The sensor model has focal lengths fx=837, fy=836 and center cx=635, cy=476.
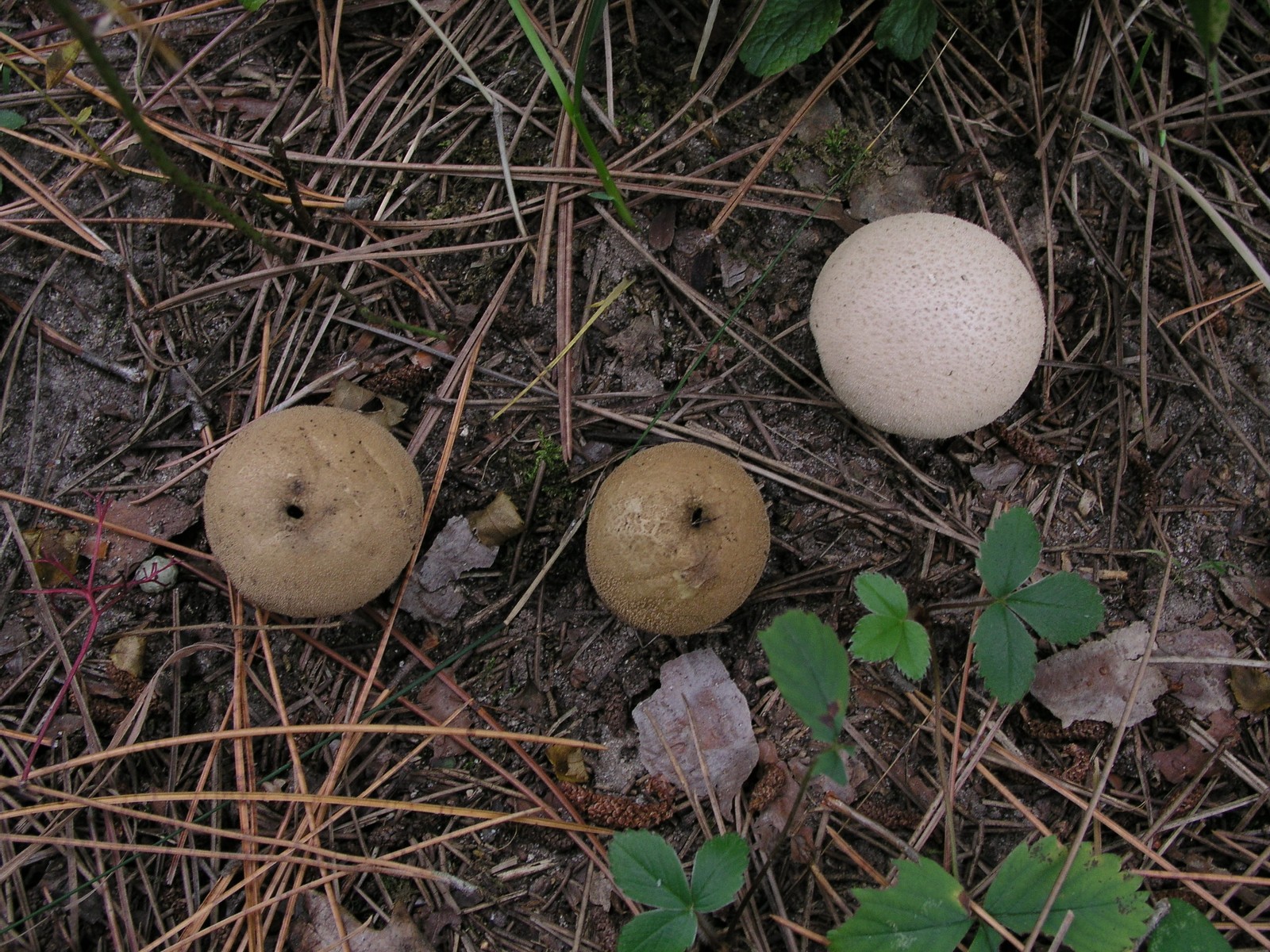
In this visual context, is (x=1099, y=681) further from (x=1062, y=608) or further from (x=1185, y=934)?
(x=1185, y=934)

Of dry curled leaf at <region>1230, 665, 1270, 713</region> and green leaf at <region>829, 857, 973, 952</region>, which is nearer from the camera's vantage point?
green leaf at <region>829, 857, 973, 952</region>

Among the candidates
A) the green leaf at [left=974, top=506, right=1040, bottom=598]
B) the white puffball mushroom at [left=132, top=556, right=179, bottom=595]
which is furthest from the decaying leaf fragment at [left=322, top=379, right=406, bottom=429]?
the green leaf at [left=974, top=506, right=1040, bottom=598]

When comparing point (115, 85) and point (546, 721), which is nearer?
point (115, 85)

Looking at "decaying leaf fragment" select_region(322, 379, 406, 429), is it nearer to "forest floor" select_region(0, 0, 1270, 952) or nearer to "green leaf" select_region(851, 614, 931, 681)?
"forest floor" select_region(0, 0, 1270, 952)

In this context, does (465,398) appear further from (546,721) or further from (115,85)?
(115,85)

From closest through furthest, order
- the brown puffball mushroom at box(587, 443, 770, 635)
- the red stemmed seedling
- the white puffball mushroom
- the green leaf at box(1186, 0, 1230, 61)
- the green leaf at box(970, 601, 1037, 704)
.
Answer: the green leaf at box(1186, 0, 1230, 61), the brown puffball mushroom at box(587, 443, 770, 635), the green leaf at box(970, 601, 1037, 704), the red stemmed seedling, the white puffball mushroom

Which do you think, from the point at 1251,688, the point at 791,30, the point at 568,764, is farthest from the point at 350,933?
the point at 791,30

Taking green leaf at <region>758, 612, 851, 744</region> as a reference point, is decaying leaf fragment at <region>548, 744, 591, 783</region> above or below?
below

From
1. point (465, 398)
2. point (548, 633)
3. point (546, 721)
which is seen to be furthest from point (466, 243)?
point (546, 721)
